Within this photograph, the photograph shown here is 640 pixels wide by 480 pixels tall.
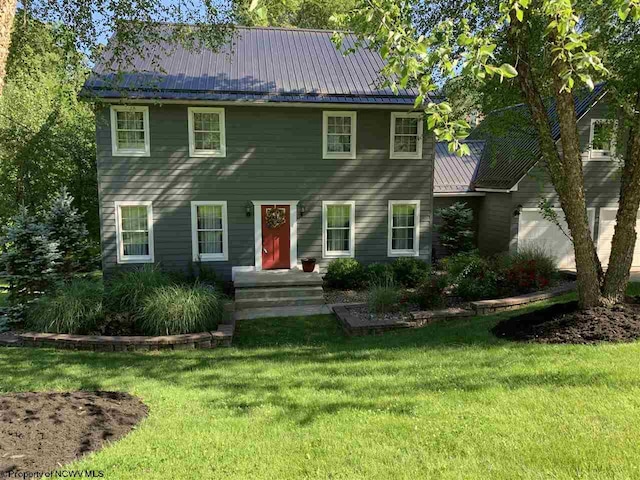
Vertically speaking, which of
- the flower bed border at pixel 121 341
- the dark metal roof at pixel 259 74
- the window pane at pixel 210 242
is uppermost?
the dark metal roof at pixel 259 74

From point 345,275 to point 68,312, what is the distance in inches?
263

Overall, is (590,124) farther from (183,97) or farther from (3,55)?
(3,55)

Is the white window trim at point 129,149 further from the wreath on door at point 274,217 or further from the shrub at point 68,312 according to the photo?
the shrub at point 68,312

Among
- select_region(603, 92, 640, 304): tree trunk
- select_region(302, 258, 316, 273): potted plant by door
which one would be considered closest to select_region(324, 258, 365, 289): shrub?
select_region(302, 258, 316, 273): potted plant by door

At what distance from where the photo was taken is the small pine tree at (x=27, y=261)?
980cm

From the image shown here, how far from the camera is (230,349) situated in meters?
7.66

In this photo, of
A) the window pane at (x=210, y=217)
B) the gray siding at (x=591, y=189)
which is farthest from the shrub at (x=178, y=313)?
the gray siding at (x=591, y=189)

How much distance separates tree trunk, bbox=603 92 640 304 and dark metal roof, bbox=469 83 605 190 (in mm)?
2312

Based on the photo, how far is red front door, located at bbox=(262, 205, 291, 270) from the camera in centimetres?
1242

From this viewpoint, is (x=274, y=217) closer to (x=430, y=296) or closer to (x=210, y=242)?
(x=210, y=242)

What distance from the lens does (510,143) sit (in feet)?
52.9

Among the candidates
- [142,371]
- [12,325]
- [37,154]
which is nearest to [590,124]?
[142,371]

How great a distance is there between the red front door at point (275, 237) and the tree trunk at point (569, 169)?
23.5 feet

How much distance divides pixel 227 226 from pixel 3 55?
865cm
